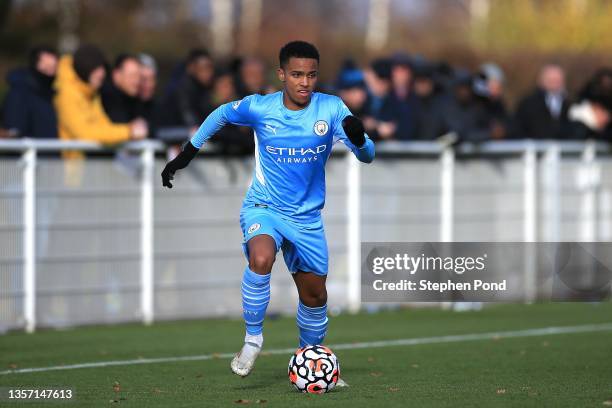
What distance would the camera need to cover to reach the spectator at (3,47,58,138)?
609 inches

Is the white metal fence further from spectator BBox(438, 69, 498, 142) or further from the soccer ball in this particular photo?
the soccer ball

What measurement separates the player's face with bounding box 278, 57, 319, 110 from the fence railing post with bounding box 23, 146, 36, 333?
551 centimetres

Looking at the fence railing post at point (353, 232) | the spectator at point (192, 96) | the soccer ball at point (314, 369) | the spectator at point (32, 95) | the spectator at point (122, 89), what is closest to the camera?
the soccer ball at point (314, 369)

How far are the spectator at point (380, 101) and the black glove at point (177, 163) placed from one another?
754cm

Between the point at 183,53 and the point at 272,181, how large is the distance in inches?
1313

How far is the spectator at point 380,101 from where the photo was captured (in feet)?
59.5

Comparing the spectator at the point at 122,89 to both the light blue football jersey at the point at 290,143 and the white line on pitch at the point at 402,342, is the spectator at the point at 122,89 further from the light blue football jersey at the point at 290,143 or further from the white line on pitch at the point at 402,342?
the light blue football jersey at the point at 290,143

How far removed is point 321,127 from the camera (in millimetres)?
10516

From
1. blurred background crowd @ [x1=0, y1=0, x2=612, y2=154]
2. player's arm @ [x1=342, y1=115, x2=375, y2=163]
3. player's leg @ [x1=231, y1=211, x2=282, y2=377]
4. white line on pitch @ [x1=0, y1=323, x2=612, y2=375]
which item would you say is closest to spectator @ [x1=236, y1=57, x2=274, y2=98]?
blurred background crowd @ [x1=0, y1=0, x2=612, y2=154]

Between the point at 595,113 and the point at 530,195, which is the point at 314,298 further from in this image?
the point at 595,113

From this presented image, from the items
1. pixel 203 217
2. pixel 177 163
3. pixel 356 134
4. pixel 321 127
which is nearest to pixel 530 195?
pixel 203 217

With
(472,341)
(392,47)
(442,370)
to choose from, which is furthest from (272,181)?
(392,47)

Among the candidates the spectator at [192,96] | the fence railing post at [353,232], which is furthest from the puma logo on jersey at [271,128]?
the fence railing post at [353,232]

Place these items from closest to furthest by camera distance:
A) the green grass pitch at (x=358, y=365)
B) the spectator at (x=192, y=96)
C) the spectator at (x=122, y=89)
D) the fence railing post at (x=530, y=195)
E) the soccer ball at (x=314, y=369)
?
the green grass pitch at (x=358, y=365) < the soccer ball at (x=314, y=369) < the spectator at (x=122, y=89) < the spectator at (x=192, y=96) < the fence railing post at (x=530, y=195)
